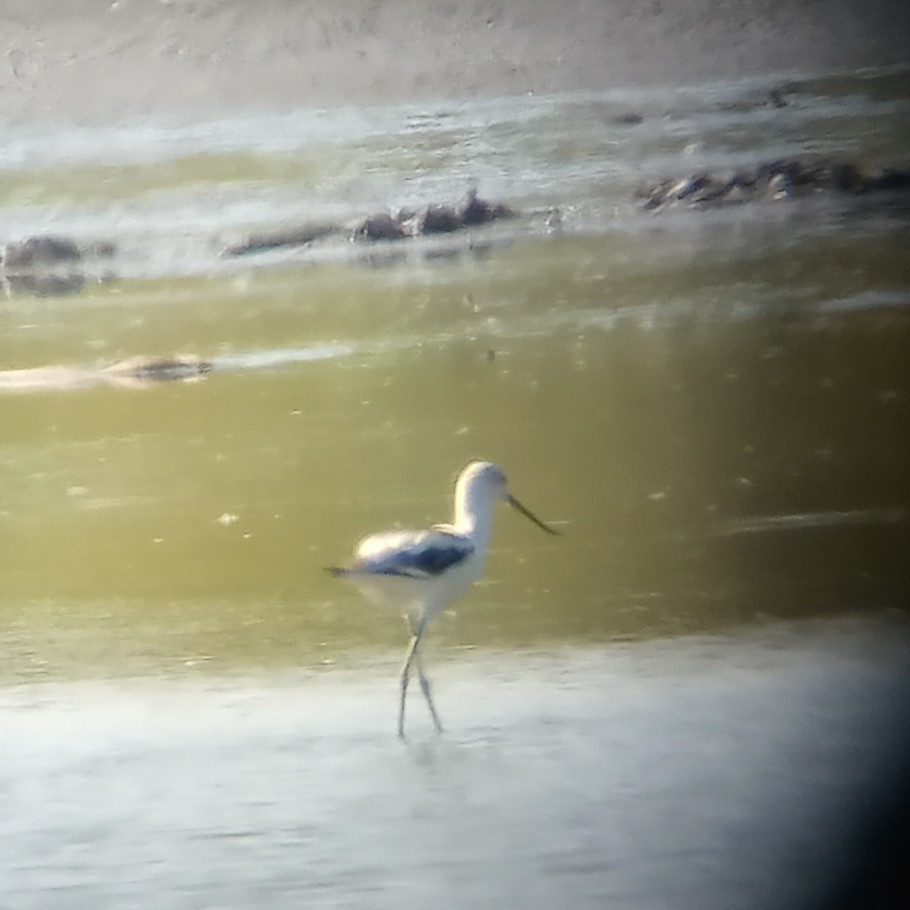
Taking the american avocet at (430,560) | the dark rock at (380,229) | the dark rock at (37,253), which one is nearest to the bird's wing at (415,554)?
the american avocet at (430,560)

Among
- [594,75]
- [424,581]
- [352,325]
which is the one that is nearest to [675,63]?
[594,75]

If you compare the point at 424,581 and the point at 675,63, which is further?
the point at 675,63

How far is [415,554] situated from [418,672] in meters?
0.18

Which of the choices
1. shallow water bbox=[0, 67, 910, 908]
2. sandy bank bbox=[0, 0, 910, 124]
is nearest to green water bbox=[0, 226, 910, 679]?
shallow water bbox=[0, 67, 910, 908]

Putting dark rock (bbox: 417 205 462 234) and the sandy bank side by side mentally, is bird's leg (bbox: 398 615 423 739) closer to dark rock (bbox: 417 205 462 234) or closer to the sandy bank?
dark rock (bbox: 417 205 462 234)

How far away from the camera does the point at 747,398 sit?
1.71 meters

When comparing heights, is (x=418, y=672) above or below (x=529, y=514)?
below

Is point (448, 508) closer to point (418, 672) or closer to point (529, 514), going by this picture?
point (529, 514)

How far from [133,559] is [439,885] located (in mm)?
571

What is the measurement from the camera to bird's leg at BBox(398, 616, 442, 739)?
1.63 m

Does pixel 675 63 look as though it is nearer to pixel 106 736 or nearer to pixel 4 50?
pixel 4 50

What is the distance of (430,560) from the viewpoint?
1.56 metres

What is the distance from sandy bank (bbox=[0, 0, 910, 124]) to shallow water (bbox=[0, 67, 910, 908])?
0.13ft

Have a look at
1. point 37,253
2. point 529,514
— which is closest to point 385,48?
point 37,253
